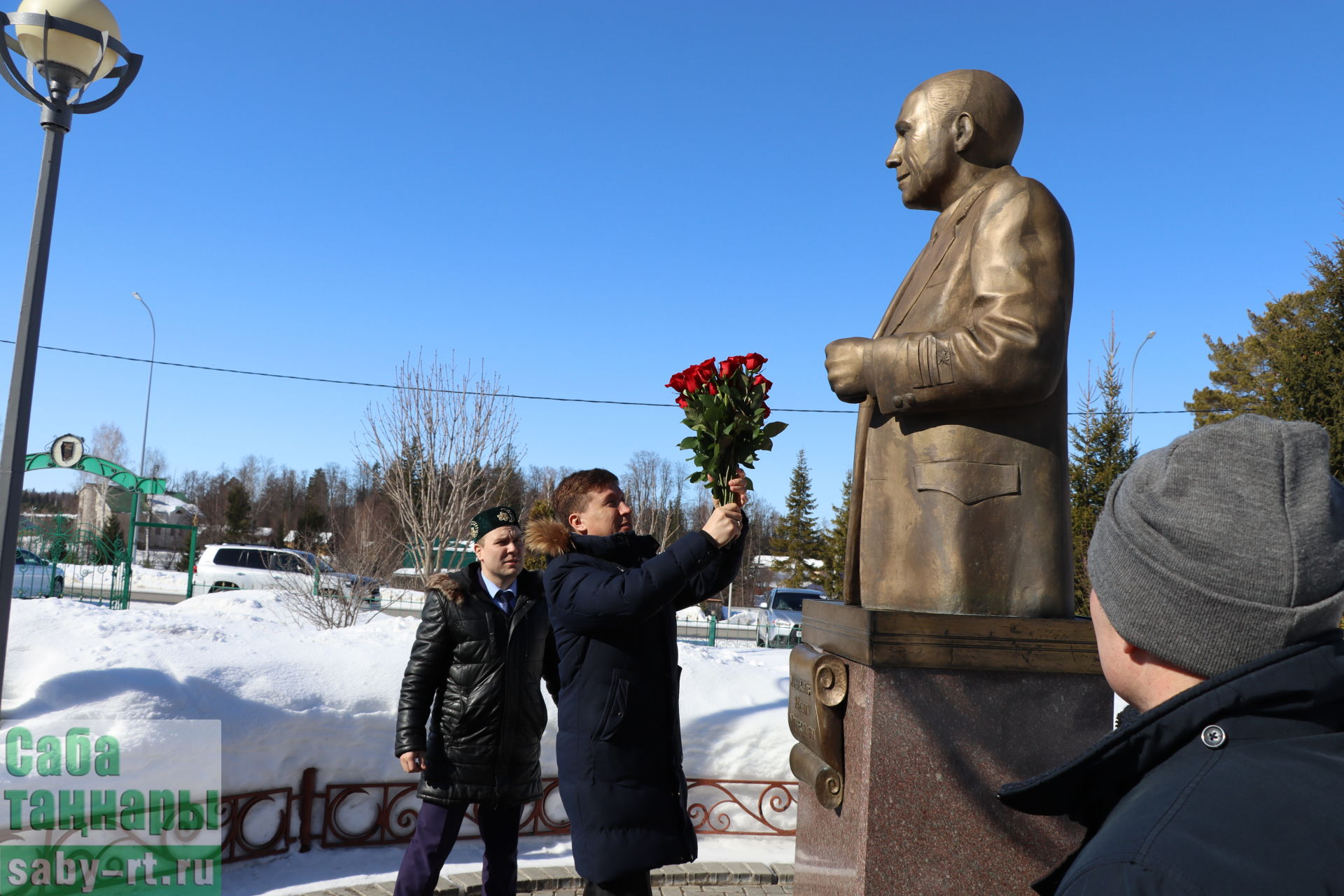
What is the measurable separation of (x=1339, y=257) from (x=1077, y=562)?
717 cm

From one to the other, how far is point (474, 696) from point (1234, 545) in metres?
3.73

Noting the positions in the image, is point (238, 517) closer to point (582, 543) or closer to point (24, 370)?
point (24, 370)

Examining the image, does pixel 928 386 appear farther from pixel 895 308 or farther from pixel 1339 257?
pixel 1339 257

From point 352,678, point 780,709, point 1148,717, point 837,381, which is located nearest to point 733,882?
point 780,709

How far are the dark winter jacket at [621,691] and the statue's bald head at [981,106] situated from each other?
1570 millimetres

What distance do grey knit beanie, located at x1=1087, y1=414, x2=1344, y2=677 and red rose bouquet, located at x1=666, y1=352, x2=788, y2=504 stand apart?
211 centimetres

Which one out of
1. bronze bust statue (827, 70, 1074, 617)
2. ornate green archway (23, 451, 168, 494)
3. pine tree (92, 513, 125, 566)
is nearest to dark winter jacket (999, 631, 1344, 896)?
bronze bust statue (827, 70, 1074, 617)

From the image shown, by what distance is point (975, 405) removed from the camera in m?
2.83

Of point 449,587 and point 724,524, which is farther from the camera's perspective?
point 449,587

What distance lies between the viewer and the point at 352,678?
566 cm

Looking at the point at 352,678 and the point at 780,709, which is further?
the point at 780,709

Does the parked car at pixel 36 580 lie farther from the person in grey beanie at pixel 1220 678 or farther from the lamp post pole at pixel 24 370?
the person in grey beanie at pixel 1220 678

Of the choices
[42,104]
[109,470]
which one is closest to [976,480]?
[42,104]

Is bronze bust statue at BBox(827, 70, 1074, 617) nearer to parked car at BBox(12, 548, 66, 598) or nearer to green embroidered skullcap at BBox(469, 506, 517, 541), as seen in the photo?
green embroidered skullcap at BBox(469, 506, 517, 541)
